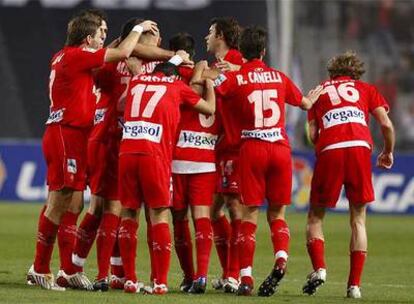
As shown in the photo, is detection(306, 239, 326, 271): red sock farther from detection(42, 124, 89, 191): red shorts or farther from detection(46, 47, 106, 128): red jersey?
detection(46, 47, 106, 128): red jersey

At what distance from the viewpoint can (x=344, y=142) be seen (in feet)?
41.8

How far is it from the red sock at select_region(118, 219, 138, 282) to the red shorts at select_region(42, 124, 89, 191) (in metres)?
0.67

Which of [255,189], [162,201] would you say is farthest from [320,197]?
[162,201]

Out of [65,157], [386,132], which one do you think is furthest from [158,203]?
[386,132]

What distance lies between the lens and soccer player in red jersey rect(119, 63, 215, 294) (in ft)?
38.9

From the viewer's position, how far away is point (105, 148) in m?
12.6

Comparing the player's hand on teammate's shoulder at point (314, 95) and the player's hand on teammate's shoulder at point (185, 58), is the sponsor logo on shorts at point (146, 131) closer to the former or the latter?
the player's hand on teammate's shoulder at point (185, 58)

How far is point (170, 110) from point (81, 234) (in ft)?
5.30

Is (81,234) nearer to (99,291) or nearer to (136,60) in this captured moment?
(99,291)

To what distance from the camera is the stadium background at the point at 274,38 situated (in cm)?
2995

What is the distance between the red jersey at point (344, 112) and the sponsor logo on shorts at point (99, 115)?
6.34ft

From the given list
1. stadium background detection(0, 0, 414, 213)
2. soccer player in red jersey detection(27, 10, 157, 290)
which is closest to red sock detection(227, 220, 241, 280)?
soccer player in red jersey detection(27, 10, 157, 290)

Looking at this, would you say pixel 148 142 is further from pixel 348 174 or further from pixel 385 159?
pixel 385 159

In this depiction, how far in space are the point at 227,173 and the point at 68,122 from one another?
165 cm
